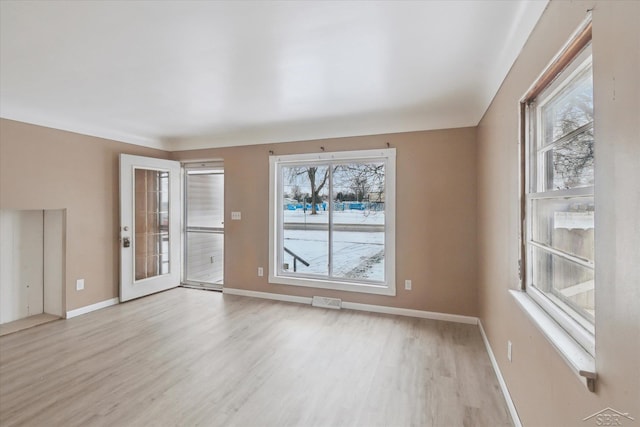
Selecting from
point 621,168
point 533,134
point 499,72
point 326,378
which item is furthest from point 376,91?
point 326,378

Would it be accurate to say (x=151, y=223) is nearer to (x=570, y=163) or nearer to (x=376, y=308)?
(x=376, y=308)

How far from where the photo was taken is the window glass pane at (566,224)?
3.95 ft

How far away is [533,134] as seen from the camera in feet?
5.87

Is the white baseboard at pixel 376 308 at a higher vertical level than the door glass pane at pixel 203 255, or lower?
lower

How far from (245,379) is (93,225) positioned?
311cm

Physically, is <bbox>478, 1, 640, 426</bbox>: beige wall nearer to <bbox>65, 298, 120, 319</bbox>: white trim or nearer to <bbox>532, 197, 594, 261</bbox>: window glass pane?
<bbox>532, 197, 594, 261</bbox>: window glass pane

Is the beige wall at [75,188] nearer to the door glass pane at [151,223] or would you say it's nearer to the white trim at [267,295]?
the door glass pane at [151,223]

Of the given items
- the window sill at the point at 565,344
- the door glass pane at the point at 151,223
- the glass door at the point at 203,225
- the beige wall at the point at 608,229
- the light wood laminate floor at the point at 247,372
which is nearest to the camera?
the beige wall at the point at 608,229

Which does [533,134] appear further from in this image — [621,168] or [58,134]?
[58,134]

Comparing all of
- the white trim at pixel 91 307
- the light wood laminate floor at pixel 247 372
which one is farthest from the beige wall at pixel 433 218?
the white trim at pixel 91 307

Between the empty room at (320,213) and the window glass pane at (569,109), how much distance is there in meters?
0.02

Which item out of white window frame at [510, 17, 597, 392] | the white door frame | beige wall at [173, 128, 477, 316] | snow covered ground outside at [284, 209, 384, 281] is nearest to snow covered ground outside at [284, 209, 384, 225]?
snow covered ground outside at [284, 209, 384, 281]

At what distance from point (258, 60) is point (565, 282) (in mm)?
2300

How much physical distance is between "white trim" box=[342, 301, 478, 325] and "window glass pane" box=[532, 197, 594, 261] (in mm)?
2167
